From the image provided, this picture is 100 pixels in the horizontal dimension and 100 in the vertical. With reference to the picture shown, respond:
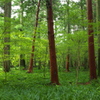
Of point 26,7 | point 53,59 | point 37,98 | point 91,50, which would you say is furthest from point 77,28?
point 37,98

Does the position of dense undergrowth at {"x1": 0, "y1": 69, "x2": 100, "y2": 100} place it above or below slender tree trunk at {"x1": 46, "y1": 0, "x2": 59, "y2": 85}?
below

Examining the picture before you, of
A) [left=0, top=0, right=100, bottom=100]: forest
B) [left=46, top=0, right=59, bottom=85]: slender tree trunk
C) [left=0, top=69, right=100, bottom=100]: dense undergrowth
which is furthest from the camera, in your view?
[left=46, top=0, right=59, bottom=85]: slender tree trunk

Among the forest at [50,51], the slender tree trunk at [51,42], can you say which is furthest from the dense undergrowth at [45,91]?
the slender tree trunk at [51,42]

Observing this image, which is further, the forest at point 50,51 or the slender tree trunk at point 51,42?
the slender tree trunk at point 51,42

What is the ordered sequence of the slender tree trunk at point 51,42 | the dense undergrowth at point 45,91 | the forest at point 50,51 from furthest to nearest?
the slender tree trunk at point 51,42 → the forest at point 50,51 → the dense undergrowth at point 45,91

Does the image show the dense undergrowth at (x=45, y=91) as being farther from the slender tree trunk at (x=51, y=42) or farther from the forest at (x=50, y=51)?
the slender tree trunk at (x=51, y=42)

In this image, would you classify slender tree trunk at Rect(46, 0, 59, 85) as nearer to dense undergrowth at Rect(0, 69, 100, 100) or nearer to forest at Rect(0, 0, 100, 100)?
forest at Rect(0, 0, 100, 100)

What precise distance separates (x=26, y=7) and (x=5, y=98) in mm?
6607

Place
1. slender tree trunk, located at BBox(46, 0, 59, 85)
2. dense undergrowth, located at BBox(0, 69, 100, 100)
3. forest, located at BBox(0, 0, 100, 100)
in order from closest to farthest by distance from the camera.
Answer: dense undergrowth, located at BBox(0, 69, 100, 100) < forest, located at BBox(0, 0, 100, 100) < slender tree trunk, located at BBox(46, 0, 59, 85)

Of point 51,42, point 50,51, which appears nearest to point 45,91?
point 50,51

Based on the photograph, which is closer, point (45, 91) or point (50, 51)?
point (45, 91)

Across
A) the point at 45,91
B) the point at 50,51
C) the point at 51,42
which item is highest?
the point at 51,42

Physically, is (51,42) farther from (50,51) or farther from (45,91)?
(45,91)

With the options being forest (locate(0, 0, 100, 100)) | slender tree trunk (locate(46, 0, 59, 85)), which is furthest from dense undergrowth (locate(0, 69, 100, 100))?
slender tree trunk (locate(46, 0, 59, 85))
